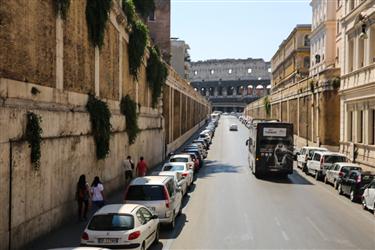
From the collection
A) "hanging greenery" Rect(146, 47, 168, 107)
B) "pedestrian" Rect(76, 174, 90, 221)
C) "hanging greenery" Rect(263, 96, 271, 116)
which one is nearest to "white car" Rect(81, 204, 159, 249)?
"pedestrian" Rect(76, 174, 90, 221)

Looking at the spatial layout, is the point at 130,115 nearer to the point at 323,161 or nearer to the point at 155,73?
the point at 155,73

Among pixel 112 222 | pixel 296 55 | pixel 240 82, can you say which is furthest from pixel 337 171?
pixel 240 82

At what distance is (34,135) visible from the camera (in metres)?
15.2

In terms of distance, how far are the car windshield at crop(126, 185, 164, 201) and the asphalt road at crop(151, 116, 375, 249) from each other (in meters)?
1.13

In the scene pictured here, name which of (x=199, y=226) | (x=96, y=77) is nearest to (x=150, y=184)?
(x=199, y=226)

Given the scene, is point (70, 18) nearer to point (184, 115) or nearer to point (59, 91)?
point (59, 91)

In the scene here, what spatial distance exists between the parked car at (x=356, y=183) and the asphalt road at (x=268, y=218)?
443mm

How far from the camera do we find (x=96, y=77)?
23.5m

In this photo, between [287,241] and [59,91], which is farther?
[59,91]

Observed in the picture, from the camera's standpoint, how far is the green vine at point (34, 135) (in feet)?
49.1

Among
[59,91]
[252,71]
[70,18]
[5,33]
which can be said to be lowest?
[59,91]

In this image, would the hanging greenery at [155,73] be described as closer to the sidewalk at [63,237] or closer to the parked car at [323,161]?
the parked car at [323,161]

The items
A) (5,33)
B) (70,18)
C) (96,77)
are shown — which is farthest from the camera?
(96,77)

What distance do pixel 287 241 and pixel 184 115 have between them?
5461cm
